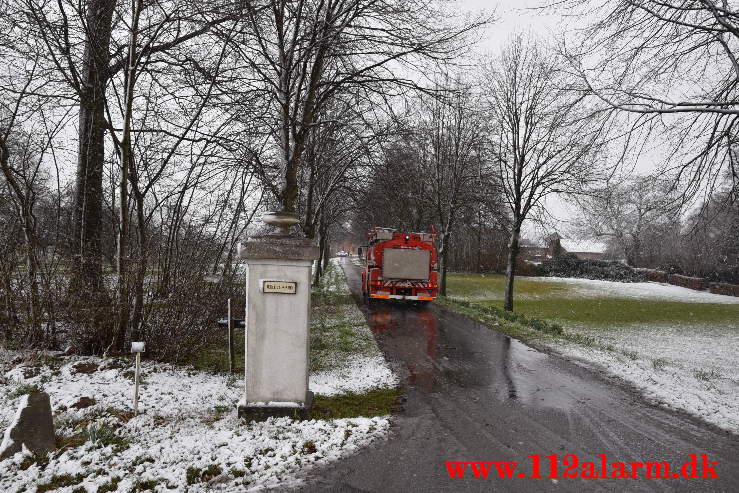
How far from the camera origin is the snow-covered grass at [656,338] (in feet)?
21.3

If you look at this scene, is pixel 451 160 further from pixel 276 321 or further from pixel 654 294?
pixel 654 294

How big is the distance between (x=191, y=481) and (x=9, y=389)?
3.46 metres

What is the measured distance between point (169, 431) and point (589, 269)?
56167 millimetres

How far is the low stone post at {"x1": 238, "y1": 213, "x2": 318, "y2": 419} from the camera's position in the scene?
16.9ft

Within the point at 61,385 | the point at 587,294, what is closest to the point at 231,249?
the point at 61,385

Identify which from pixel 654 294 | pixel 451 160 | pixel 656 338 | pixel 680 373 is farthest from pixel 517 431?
pixel 654 294

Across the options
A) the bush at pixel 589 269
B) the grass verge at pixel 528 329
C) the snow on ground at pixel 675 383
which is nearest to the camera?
the snow on ground at pixel 675 383

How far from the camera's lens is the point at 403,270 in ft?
58.2

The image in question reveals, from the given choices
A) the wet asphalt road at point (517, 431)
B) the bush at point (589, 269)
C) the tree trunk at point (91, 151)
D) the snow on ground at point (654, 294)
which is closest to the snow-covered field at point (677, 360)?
the wet asphalt road at point (517, 431)

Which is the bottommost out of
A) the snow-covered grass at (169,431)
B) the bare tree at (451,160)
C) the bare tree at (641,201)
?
the snow-covered grass at (169,431)

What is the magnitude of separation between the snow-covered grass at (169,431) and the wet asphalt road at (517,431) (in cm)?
45

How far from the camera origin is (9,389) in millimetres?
5516

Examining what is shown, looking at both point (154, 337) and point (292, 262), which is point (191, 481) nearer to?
point (292, 262)

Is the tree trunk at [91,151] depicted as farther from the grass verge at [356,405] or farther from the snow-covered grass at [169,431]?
the grass verge at [356,405]
